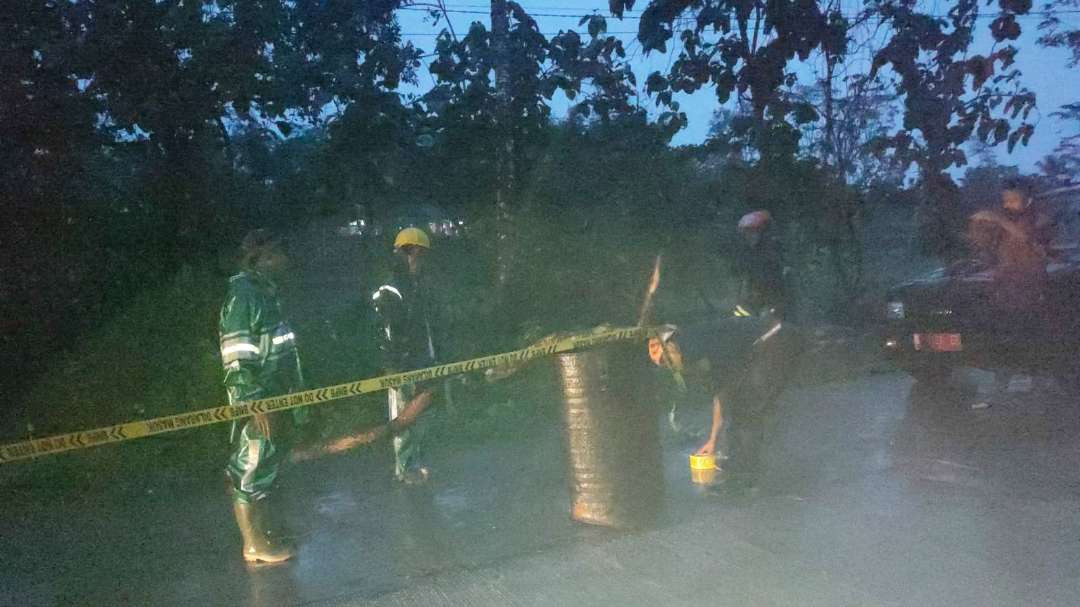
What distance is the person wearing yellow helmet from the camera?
750 centimetres

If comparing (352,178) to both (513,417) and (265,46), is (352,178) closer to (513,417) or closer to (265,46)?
(265,46)

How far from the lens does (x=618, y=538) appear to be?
6098 mm

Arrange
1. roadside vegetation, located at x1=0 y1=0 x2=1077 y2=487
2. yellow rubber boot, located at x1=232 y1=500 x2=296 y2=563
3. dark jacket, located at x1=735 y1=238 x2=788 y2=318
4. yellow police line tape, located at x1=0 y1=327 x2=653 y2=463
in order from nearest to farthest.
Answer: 1. yellow police line tape, located at x1=0 y1=327 x2=653 y2=463
2. yellow rubber boot, located at x1=232 y1=500 x2=296 y2=563
3. dark jacket, located at x1=735 y1=238 x2=788 y2=318
4. roadside vegetation, located at x1=0 y1=0 x2=1077 y2=487

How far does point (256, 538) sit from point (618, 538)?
1991 millimetres

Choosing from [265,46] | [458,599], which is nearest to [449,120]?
[265,46]

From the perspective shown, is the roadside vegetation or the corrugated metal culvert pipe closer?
the corrugated metal culvert pipe

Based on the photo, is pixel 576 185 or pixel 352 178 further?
pixel 576 185

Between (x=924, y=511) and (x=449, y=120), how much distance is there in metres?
6.08

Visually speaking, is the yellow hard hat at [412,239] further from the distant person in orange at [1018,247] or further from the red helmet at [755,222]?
the distant person in orange at [1018,247]

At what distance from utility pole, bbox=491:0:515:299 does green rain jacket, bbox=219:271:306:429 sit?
489cm

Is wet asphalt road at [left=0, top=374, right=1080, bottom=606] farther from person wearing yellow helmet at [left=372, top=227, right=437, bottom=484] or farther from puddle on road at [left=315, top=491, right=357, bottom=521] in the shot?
person wearing yellow helmet at [left=372, top=227, right=437, bottom=484]

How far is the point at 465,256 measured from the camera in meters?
11.2

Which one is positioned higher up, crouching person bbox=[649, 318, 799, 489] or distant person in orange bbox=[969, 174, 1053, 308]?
distant person in orange bbox=[969, 174, 1053, 308]

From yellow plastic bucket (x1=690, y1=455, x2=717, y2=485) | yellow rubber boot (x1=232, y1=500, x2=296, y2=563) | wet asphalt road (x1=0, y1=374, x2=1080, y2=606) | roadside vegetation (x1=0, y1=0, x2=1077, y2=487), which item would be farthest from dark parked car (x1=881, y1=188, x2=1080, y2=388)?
yellow rubber boot (x1=232, y1=500, x2=296, y2=563)
